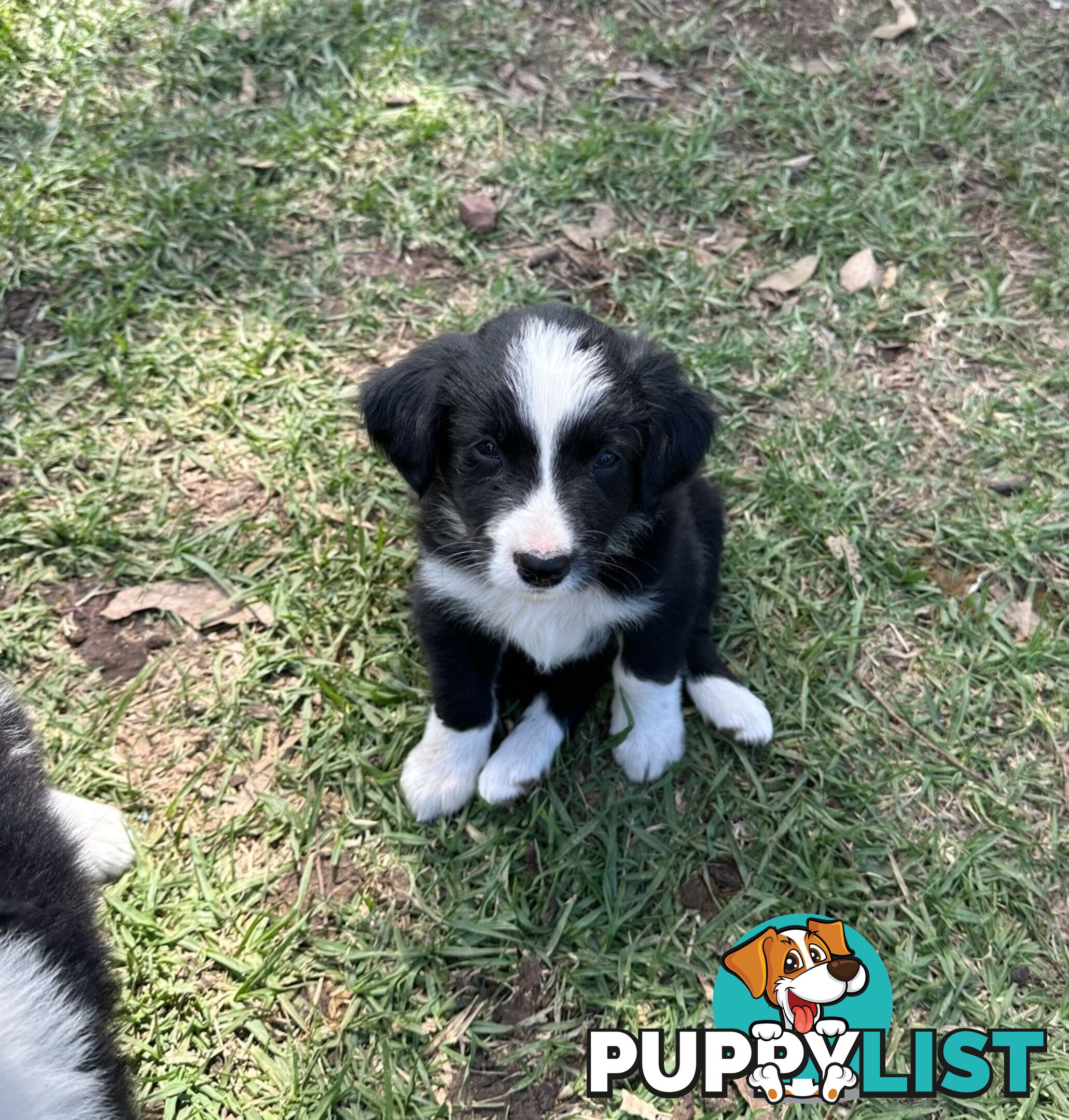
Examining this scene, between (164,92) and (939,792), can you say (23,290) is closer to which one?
(164,92)

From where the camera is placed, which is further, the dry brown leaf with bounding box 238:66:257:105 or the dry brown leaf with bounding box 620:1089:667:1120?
the dry brown leaf with bounding box 238:66:257:105

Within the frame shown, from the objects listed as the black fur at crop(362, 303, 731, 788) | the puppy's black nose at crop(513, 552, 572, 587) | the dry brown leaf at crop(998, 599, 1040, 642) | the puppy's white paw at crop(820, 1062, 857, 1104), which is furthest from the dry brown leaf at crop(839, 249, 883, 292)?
the puppy's white paw at crop(820, 1062, 857, 1104)

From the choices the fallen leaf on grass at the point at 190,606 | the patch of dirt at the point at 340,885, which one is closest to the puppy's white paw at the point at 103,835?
the patch of dirt at the point at 340,885

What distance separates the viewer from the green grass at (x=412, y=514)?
2.46 m

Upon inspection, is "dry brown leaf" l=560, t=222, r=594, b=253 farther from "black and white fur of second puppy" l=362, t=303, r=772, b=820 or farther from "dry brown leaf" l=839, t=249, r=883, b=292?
"black and white fur of second puppy" l=362, t=303, r=772, b=820

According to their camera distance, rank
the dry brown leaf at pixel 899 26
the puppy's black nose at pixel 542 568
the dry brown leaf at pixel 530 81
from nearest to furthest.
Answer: the puppy's black nose at pixel 542 568, the dry brown leaf at pixel 530 81, the dry brown leaf at pixel 899 26

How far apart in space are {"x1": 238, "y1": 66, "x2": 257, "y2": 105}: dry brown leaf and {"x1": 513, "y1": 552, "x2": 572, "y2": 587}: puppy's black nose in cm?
323

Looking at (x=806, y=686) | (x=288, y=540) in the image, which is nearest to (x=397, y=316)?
(x=288, y=540)

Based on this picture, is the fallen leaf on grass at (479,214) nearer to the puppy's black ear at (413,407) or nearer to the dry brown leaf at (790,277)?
the dry brown leaf at (790,277)

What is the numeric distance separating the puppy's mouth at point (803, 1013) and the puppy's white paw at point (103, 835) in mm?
1806

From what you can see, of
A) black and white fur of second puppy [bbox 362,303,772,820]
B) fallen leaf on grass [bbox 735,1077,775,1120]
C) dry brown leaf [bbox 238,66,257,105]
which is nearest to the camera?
black and white fur of second puppy [bbox 362,303,772,820]

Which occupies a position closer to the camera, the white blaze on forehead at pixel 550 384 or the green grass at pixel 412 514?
the white blaze on forehead at pixel 550 384

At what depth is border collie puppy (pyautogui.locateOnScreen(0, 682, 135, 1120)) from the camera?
5.53ft

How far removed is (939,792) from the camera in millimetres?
2760
